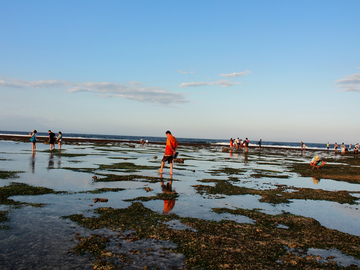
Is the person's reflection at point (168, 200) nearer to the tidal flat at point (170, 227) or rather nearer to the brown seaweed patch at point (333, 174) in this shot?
the tidal flat at point (170, 227)

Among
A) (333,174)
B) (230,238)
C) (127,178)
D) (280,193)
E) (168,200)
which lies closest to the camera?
(230,238)

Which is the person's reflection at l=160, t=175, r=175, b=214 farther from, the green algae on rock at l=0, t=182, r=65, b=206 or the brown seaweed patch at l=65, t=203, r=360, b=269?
the green algae on rock at l=0, t=182, r=65, b=206

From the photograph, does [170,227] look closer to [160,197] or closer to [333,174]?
[160,197]

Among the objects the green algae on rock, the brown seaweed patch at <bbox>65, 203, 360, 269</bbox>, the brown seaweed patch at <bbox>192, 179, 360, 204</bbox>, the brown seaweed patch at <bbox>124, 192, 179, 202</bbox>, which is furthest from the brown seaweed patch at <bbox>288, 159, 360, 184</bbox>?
the green algae on rock

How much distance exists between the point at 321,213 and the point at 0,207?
10.5 meters

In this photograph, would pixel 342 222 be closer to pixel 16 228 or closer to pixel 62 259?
pixel 62 259

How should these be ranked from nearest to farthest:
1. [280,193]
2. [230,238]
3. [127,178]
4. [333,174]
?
[230,238], [280,193], [127,178], [333,174]

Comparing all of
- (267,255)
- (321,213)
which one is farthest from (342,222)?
(267,255)

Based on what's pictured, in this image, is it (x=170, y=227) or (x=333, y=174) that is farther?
(x=333, y=174)

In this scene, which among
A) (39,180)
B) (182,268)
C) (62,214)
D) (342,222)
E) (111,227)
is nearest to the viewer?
(182,268)

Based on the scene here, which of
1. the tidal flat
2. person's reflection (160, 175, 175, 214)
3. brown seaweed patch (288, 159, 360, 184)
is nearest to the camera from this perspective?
the tidal flat

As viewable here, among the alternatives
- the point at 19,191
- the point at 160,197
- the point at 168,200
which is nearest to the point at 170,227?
the point at 168,200

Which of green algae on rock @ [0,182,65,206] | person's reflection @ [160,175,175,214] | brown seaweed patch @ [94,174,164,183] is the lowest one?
person's reflection @ [160,175,175,214]

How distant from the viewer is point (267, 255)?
553 cm
